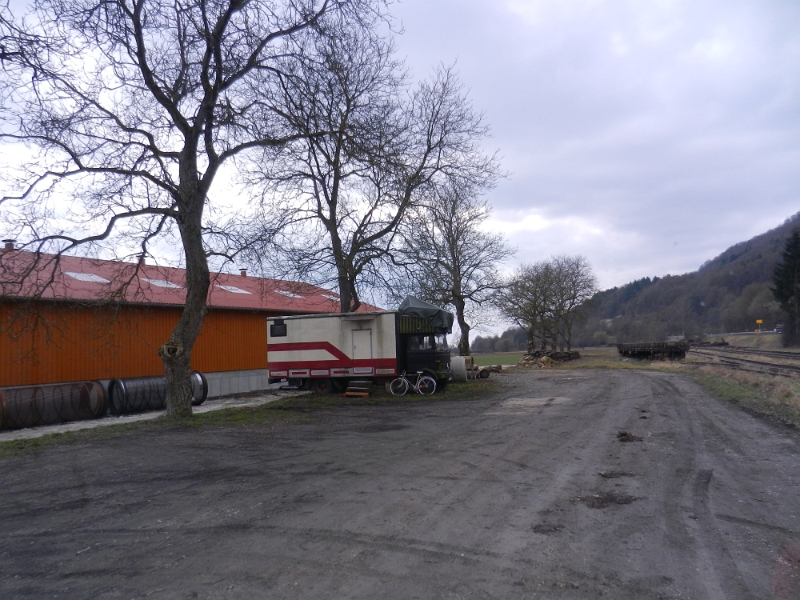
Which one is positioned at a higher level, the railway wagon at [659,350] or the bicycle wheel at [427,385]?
the railway wagon at [659,350]

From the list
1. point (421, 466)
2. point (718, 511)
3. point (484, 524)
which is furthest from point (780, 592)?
point (421, 466)

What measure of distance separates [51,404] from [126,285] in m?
5.03

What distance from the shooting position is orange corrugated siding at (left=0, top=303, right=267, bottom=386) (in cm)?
1772

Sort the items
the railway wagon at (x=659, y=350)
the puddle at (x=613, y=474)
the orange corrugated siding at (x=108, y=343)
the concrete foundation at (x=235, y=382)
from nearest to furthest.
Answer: the puddle at (x=613, y=474) < the orange corrugated siding at (x=108, y=343) < the concrete foundation at (x=235, y=382) < the railway wagon at (x=659, y=350)

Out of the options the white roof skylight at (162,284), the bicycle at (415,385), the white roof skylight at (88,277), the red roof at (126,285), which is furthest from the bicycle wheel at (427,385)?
the white roof skylight at (88,277)

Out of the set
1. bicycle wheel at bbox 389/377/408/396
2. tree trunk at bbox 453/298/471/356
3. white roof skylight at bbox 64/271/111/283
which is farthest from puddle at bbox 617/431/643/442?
tree trunk at bbox 453/298/471/356

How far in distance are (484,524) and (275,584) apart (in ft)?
7.55

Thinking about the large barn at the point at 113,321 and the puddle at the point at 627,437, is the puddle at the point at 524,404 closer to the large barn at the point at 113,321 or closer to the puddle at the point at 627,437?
the puddle at the point at 627,437

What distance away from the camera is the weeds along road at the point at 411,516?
189 inches

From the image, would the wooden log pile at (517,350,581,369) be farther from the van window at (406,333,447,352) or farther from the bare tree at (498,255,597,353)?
the van window at (406,333,447,352)

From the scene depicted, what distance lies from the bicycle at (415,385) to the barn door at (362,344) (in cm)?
146

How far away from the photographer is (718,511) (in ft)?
21.5

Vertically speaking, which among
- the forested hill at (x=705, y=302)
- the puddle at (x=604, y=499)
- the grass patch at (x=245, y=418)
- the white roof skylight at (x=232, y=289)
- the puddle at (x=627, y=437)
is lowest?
the puddle at (x=604, y=499)

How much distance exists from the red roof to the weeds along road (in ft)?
14.4
